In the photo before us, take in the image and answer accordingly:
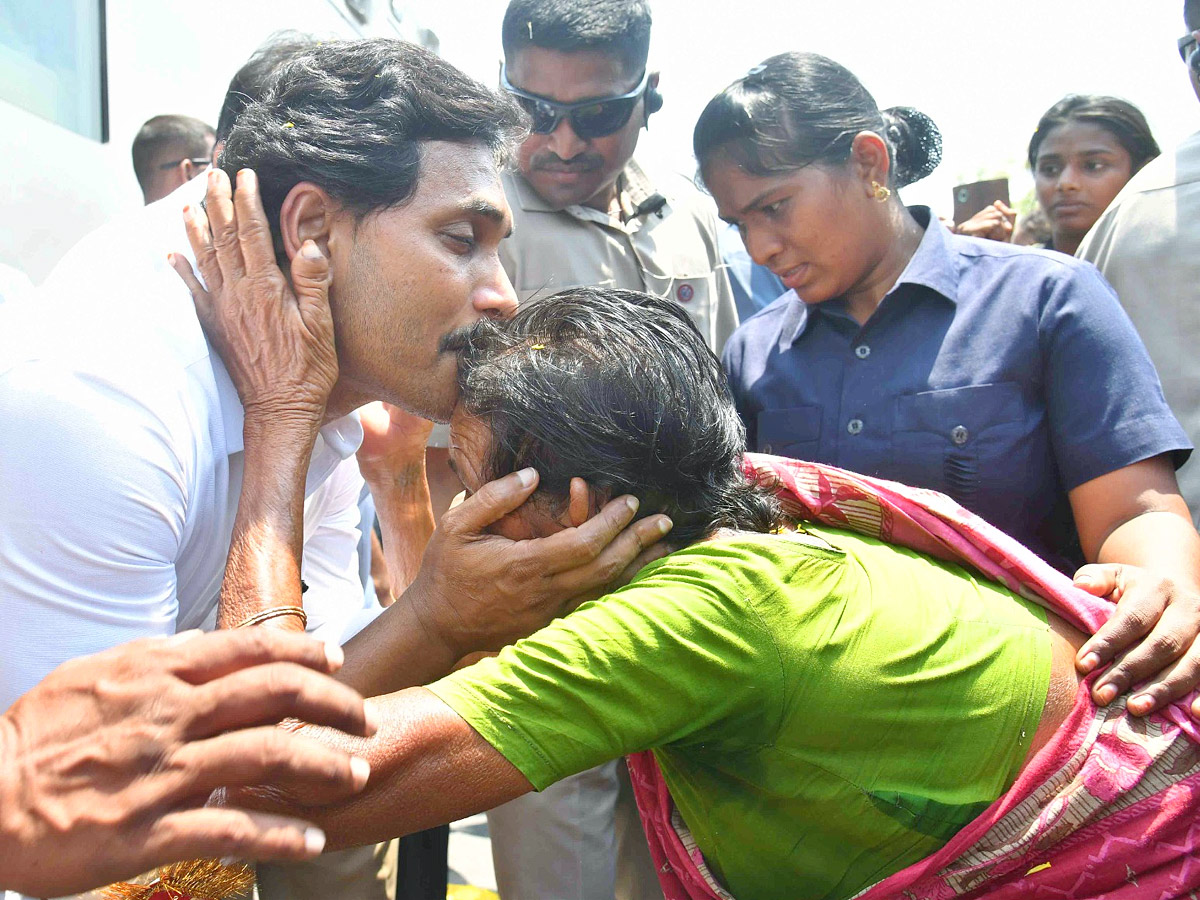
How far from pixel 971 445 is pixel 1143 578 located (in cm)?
55

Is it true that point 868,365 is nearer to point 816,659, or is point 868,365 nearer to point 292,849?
point 816,659

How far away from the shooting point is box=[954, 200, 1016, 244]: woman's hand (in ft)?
14.8

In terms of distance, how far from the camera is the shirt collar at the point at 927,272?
105 inches

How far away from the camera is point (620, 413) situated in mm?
1854

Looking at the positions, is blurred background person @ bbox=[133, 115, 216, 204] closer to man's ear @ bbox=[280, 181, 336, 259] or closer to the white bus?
the white bus

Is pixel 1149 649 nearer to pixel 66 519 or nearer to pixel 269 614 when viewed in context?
pixel 269 614

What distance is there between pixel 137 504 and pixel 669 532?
91cm

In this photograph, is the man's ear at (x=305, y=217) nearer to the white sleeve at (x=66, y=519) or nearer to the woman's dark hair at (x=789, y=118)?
the white sleeve at (x=66, y=519)

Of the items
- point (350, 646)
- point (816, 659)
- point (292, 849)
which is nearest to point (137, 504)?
point (350, 646)

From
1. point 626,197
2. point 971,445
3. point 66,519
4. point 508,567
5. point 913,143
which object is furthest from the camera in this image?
point 626,197

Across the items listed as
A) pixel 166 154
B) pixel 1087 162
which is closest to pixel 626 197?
pixel 166 154

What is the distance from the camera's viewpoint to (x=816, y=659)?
1612 millimetres

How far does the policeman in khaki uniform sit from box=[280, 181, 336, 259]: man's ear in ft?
2.88

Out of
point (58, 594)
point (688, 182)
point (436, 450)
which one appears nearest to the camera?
point (58, 594)
